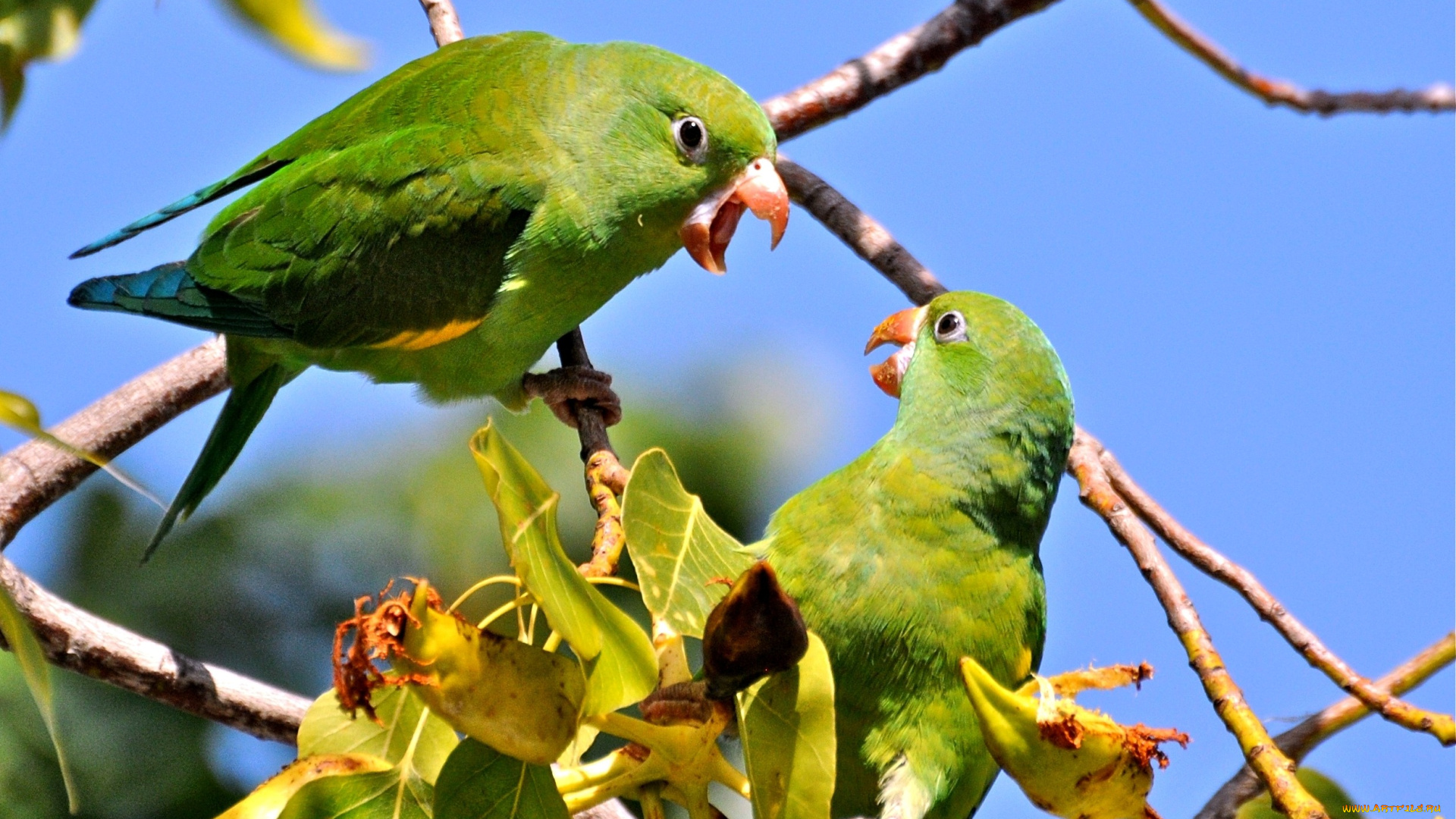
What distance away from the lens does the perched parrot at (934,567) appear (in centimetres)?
217

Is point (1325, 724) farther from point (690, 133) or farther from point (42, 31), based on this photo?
point (42, 31)

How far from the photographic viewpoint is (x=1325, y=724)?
2.00 meters

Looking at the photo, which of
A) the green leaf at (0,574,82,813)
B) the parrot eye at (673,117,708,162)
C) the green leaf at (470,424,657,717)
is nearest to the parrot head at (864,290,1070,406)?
the parrot eye at (673,117,708,162)

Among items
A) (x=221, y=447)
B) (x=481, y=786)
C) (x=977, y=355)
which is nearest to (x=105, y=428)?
(x=221, y=447)

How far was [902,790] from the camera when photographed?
84.5 inches

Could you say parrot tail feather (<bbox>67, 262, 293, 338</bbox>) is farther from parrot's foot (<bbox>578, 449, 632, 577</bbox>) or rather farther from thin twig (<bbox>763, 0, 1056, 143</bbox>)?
thin twig (<bbox>763, 0, 1056, 143</bbox>)

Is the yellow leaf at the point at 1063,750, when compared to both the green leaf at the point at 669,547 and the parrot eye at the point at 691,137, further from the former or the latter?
the parrot eye at the point at 691,137

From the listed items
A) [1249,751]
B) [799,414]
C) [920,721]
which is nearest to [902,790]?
[920,721]

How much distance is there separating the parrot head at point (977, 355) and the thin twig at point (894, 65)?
840mm

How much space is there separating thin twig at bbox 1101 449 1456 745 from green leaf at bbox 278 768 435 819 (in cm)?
134

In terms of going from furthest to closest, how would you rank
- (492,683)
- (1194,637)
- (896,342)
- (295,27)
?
1. (896,342)
2. (1194,637)
3. (492,683)
4. (295,27)

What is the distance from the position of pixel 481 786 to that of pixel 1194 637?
1.11 metres

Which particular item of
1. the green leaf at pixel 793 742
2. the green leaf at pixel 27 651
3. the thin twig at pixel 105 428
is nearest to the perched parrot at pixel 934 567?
the green leaf at pixel 793 742

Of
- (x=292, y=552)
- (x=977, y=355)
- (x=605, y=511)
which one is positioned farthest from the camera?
(x=292, y=552)
